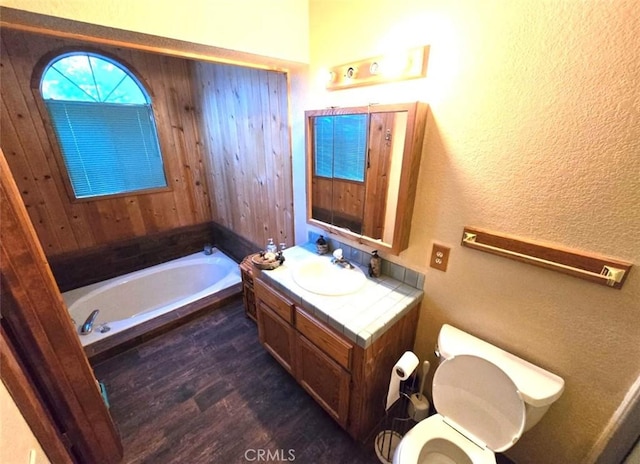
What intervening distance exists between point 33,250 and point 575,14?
78.0 inches

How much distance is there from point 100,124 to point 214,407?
2617 millimetres

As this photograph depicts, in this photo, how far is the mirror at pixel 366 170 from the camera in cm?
123

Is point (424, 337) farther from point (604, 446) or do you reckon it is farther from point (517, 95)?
point (517, 95)

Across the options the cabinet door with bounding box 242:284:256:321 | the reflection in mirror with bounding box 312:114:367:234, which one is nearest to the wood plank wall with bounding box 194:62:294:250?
the reflection in mirror with bounding box 312:114:367:234

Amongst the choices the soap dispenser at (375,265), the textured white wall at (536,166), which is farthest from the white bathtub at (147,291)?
the textured white wall at (536,166)

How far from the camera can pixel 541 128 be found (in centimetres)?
92

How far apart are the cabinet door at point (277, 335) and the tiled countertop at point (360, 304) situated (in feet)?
0.77

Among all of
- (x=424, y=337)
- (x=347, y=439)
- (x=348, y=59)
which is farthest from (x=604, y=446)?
(x=348, y=59)

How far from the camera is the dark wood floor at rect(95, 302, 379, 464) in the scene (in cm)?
143

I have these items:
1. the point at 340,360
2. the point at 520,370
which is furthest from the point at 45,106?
the point at 520,370

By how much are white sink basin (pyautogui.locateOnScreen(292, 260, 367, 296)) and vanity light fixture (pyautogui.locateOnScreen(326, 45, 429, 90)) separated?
1.05 meters

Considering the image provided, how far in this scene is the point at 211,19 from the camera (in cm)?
108

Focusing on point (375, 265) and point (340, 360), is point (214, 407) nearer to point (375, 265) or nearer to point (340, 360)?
point (340, 360)

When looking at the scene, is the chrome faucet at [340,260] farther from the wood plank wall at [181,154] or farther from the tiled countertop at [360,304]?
the wood plank wall at [181,154]
